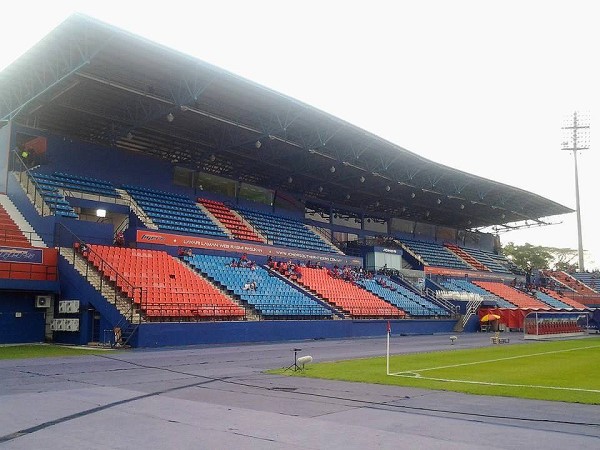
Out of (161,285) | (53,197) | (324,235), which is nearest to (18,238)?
(53,197)

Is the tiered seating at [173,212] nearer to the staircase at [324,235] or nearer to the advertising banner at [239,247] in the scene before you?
the advertising banner at [239,247]

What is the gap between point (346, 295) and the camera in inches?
1586

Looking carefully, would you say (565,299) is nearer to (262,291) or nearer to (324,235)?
(324,235)

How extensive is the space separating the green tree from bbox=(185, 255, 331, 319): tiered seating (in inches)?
3012

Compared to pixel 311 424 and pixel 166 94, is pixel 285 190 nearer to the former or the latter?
pixel 166 94

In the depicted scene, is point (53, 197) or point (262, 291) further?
point (262, 291)

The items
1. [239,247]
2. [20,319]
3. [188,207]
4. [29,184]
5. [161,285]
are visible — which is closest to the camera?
[20,319]

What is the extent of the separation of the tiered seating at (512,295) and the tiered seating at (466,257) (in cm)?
247

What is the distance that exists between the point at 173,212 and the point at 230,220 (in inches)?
212

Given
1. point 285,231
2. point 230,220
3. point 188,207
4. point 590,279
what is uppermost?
point 188,207

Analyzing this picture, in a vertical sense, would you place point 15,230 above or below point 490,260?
below

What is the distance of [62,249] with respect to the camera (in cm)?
2755

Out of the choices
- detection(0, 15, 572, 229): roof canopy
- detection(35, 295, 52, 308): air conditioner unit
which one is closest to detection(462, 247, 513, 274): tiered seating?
detection(0, 15, 572, 229): roof canopy

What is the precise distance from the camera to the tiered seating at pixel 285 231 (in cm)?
4408
